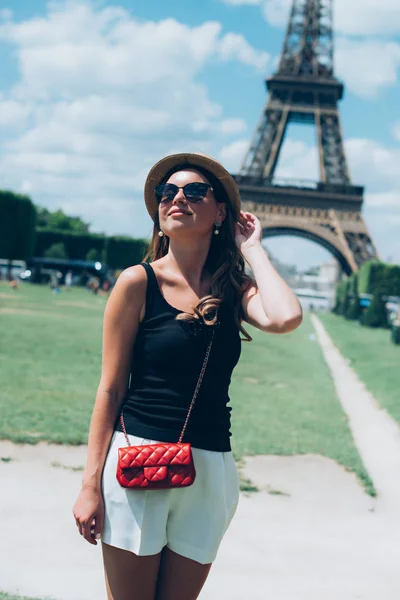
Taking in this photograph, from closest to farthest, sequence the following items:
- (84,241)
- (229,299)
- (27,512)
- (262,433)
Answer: (229,299) → (27,512) → (262,433) → (84,241)

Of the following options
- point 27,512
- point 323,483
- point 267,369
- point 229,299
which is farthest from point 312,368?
point 229,299

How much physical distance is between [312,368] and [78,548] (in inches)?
500

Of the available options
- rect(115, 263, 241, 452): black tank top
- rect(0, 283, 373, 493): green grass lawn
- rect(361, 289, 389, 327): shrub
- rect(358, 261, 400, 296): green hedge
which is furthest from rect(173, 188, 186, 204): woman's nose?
rect(358, 261, 400, 296): green hedge

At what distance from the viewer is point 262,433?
8.89 meters

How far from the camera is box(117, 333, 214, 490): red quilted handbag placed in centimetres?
246

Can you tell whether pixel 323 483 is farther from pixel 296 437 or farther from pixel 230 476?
pixel 230 476

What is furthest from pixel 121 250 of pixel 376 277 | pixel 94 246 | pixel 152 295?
pixel 152 295

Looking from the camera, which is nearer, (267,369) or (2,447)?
(2,447)

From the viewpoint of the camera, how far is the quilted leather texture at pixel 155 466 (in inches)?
96.8

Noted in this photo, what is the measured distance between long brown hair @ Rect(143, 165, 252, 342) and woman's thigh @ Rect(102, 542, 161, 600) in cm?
78

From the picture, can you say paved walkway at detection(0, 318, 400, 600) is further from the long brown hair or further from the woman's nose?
the woman's nose

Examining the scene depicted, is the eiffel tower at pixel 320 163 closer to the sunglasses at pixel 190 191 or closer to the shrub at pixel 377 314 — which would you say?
the shrub at pixel 377 314

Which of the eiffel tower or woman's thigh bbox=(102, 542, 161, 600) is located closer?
woman's thigh bbox=(102, 542, 161, 600)

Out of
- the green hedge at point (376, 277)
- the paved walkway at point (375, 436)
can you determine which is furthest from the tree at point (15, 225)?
the paved walkway at point (375, 436)
